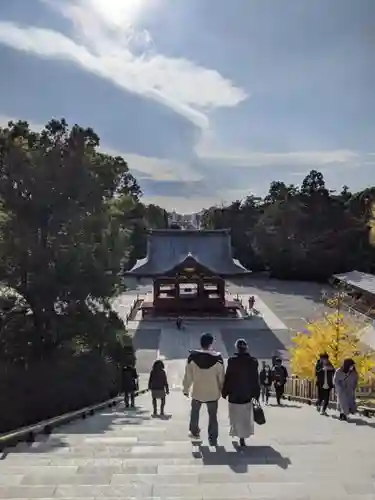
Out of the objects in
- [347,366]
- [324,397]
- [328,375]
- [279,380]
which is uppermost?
[347,366]

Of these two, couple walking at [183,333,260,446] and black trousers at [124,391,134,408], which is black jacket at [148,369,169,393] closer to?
black trousers at [124,391,134,408]

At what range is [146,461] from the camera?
4.85 meters

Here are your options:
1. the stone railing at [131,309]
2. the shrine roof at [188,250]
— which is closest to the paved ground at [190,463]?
the stone railing at [131,309]

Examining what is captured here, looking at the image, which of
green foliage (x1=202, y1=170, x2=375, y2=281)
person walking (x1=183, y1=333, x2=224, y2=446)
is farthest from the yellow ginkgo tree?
green foliage (x1=202, y1=170, x2=375, y2=281)

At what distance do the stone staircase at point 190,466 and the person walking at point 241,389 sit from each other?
0.71 feet

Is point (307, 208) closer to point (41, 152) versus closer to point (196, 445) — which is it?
point (41, 152)

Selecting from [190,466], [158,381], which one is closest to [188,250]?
[158,381]

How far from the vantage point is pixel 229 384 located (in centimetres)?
562

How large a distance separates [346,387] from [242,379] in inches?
127

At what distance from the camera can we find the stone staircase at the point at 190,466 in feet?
12.8

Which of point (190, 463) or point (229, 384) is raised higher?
point (229, 384)

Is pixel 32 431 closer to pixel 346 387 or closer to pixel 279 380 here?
pixel 346 387

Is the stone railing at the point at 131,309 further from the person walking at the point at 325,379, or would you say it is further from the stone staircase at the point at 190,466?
the stone staircase at the point at 190,466

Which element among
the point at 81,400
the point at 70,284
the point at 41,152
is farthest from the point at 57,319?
the point at 41,152
